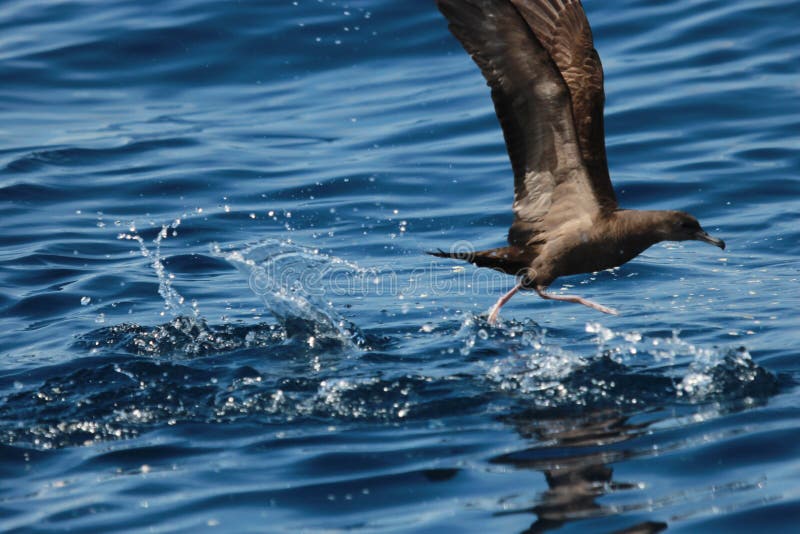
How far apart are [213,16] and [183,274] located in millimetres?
6186

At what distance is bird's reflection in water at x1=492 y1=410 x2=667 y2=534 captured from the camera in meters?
4.49

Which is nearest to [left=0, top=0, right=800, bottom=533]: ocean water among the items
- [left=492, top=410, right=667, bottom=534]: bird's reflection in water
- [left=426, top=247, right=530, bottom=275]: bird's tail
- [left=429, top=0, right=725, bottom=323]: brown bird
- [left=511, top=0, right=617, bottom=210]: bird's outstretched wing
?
[left=492, top=410, right=667, bottom=534]: bird's reflection in water

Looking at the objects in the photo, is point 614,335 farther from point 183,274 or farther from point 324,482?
point 183,274

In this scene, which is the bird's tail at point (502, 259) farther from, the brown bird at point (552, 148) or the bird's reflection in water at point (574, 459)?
the bird's reflection in water at point (574, 459)

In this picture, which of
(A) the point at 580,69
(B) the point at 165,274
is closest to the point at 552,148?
(A) the point at 580,69

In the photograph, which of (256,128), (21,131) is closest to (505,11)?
(256,128)

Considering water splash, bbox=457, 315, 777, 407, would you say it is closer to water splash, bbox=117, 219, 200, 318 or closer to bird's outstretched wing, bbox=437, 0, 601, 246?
bird's outstretched wing, bbox=437, 0, 601, 246

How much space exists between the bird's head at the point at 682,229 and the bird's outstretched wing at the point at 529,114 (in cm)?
42

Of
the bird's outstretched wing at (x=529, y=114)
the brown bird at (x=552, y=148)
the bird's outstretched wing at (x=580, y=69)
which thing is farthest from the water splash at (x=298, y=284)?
the bird's outstretched wing at (x=580, y=69)

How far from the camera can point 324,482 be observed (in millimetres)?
4926

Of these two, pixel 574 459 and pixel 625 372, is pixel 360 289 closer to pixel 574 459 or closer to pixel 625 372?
pixel 625 372

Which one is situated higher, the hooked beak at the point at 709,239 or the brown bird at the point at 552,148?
the brown bird at the point at 552,148

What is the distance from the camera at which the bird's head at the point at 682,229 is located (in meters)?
6.59

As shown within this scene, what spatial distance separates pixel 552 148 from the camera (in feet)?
20.7
